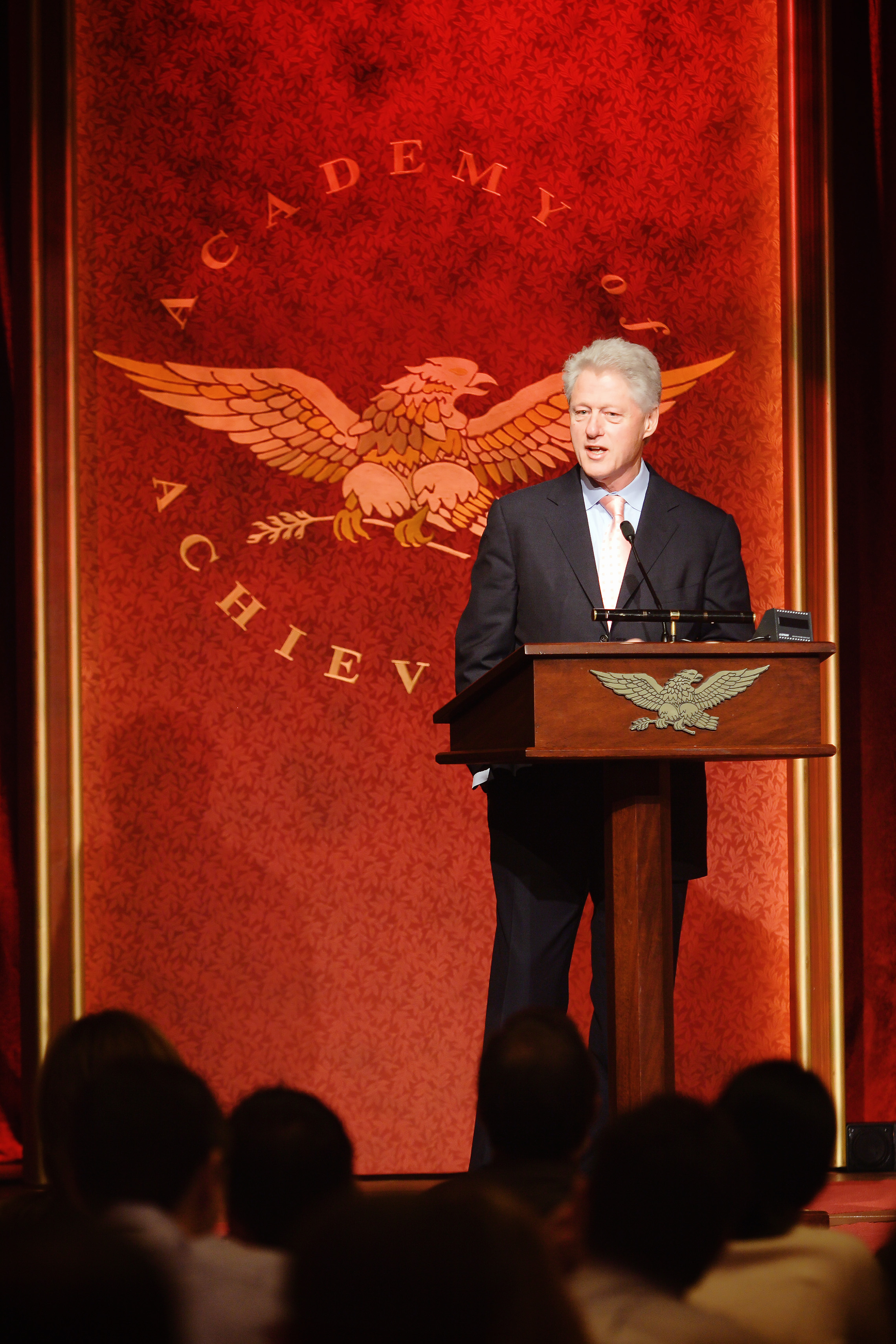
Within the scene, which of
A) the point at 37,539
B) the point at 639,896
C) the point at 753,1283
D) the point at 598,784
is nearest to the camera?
the point at 753,1283

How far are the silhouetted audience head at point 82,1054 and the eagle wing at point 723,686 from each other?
87 centimetres

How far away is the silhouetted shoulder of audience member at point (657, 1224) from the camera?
3.43ft

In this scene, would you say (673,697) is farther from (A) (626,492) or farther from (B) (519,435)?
(B) (519,435)

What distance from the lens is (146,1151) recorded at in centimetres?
125

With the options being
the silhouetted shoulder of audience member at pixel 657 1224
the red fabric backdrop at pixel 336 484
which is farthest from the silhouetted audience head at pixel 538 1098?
the red fabric backdrop at pixel 336 484

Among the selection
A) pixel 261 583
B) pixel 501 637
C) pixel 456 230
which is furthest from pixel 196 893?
pixel 456 230

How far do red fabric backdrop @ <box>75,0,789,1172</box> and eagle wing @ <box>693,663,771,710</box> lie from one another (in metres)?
1.63

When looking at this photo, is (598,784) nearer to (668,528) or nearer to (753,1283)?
(668,528)

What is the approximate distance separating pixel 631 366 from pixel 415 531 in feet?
3.37

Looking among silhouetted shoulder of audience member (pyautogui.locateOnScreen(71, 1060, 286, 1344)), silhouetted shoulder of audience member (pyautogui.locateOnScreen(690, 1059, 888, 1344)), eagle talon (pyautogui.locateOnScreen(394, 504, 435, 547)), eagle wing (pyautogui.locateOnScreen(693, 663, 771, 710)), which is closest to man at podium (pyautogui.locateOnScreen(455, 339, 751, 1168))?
eagle wing (pyautogui.locateOnScreen(693, 663, 771, 710))

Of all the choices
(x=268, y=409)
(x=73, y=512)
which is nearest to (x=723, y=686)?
(x=268, y=409)

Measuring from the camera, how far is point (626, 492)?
2734mm

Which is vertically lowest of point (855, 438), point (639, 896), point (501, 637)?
point (639, 896)

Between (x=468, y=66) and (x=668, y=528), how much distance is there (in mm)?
1644
